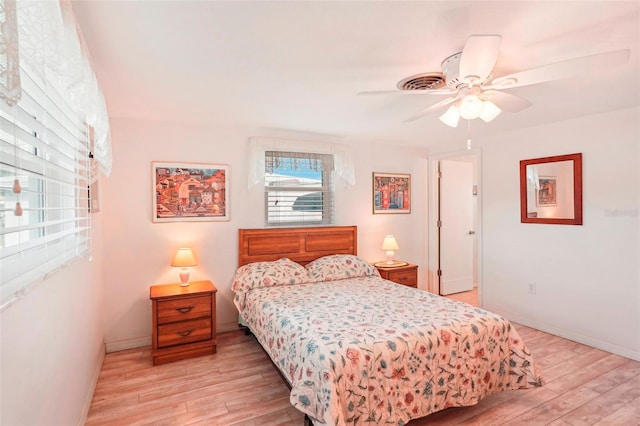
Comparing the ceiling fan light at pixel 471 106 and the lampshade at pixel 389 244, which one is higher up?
the ceiling fan light at pixel 471 106

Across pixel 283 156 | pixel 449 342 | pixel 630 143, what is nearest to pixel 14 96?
pixel 449 342

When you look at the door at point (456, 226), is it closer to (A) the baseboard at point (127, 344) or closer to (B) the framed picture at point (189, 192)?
(B) the framed picture at point (189, 192)

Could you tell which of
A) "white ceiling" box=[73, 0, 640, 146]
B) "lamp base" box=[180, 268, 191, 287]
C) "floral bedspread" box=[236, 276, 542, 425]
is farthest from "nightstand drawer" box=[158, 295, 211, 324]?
"white ceiling" box=[73, 0, 640, 146]

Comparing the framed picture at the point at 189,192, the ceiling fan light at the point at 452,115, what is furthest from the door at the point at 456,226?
the framed picture at the point at 189,192

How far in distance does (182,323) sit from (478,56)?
298cm

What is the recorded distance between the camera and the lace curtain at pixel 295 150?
368cm

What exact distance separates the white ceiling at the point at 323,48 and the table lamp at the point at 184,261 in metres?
1.32

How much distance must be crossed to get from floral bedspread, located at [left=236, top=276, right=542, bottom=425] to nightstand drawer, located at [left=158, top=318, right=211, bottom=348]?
0.65 metres

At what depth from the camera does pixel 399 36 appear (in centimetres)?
169

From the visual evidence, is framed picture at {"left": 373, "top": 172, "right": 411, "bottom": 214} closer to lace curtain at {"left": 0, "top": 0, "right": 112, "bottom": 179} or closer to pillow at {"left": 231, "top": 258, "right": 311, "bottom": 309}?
pillow at {"left": 231, "top": 258, "right": 311, "bottom": 309}

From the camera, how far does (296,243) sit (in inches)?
153

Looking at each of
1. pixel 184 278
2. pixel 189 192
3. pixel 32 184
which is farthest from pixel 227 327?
pixel 32 184

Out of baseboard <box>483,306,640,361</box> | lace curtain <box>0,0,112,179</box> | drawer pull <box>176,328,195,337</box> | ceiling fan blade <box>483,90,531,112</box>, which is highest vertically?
ceiling fan blade <box>483,90,531,112</box>

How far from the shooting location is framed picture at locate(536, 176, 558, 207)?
3.49 metres
